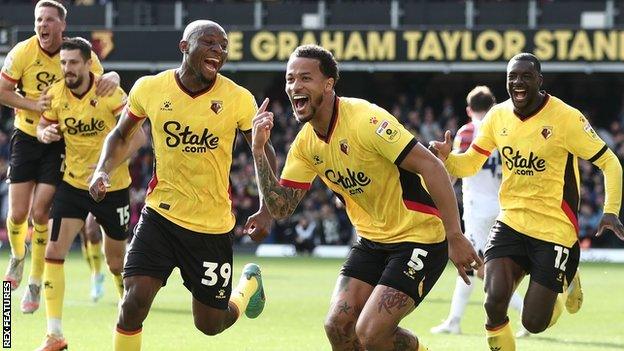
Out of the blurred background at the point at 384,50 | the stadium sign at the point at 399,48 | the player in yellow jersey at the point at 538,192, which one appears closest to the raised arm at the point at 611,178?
the player in yellow jersey at the point at 538,192

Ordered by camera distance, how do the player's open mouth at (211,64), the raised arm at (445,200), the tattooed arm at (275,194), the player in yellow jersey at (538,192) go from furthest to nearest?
the player in yellow jersey at (538,192)
the player's open mouth at (211,64)
the tattooed arm at (275,194)
the raised arm at (445,200)

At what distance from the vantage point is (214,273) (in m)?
9.70

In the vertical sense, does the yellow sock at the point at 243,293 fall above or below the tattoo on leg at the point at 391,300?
below

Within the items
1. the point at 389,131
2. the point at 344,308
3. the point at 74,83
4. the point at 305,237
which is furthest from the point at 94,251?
the point at 305,237

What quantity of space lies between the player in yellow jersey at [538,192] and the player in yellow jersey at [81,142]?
3652 millimetres

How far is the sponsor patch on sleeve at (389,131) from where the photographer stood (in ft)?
28.4

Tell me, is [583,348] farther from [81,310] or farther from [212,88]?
[81,310]

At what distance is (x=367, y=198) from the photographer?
904cm

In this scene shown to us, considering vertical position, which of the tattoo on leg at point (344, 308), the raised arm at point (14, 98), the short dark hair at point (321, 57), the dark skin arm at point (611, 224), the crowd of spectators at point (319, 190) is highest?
the short dark hair at point (321, 57)

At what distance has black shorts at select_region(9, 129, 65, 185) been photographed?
13.2 meters

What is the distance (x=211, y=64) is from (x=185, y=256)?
1.32m

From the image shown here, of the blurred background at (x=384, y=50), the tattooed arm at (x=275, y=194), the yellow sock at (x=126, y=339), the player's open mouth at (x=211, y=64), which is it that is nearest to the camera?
the tattooed arm at (x=275, y=194)

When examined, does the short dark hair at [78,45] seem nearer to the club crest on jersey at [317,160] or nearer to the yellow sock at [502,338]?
the club crest on jersey at [317,160]

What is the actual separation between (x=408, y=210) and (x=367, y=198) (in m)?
0.27
